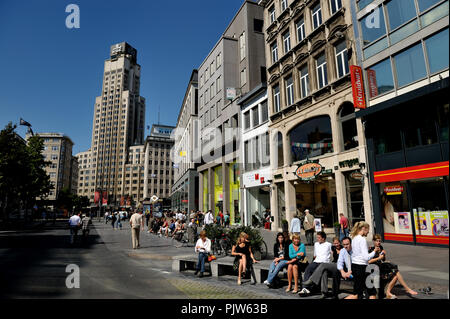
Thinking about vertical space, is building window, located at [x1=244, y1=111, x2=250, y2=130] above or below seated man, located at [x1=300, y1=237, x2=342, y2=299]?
above

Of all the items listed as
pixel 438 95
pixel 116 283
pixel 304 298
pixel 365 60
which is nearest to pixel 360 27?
pixel 365 60

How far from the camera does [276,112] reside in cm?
2430

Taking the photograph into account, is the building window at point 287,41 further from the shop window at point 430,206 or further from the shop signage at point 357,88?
the shop window at point 430,206

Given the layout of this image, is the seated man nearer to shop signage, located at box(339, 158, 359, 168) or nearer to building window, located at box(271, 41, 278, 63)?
shop signage, located at box(339, 158, 359, 168)

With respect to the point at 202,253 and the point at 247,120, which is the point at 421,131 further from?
the point at 247,120

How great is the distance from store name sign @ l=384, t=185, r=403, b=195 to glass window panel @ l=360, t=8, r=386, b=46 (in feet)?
28.0

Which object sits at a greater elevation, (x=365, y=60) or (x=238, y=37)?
(x=238, y=37)

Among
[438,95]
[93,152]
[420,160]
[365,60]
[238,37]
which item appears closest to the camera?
[438,95]

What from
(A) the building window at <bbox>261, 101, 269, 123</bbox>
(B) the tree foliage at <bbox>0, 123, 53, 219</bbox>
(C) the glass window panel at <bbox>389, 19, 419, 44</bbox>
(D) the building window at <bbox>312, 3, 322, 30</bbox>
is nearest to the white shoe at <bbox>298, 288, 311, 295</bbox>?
(C) the glass window panel at <bbox>389, 19, 419, 44</bbox>

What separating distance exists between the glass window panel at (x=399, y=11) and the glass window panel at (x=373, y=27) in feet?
1.52

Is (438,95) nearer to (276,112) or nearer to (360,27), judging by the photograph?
(360,27)

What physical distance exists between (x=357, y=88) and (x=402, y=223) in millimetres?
7730

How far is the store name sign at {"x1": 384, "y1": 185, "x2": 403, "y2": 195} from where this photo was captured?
45.6 ft
